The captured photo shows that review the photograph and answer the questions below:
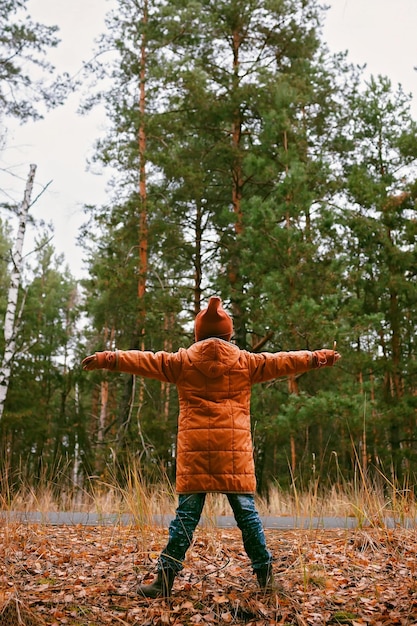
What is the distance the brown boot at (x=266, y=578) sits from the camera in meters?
3.45

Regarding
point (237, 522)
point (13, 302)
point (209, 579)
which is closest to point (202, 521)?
point (209, 579)

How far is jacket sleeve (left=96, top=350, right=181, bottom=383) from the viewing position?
137 inches

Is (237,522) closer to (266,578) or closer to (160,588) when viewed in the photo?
(266,578)

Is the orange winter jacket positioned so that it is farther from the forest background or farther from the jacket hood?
the forest background

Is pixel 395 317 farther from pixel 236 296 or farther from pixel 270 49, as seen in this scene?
pixel 270 49

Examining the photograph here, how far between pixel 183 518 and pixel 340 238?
11440 mm

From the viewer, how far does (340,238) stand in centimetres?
1399

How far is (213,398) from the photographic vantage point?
3547mm

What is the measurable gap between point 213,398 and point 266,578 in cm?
108

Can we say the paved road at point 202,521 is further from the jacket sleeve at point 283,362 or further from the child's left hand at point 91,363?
the child's left hand at point 91,363

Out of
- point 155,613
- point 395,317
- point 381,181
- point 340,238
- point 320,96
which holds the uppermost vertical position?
point 320,96

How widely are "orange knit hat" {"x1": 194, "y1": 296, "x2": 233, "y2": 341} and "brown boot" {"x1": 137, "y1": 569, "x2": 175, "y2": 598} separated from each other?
1.41m

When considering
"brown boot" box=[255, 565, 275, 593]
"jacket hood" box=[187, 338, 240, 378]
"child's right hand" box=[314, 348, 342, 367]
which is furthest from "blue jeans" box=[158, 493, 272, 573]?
"child's right hand" box=[314, 348, 342, 367]

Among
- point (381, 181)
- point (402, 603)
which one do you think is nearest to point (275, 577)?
point (402, 603)
